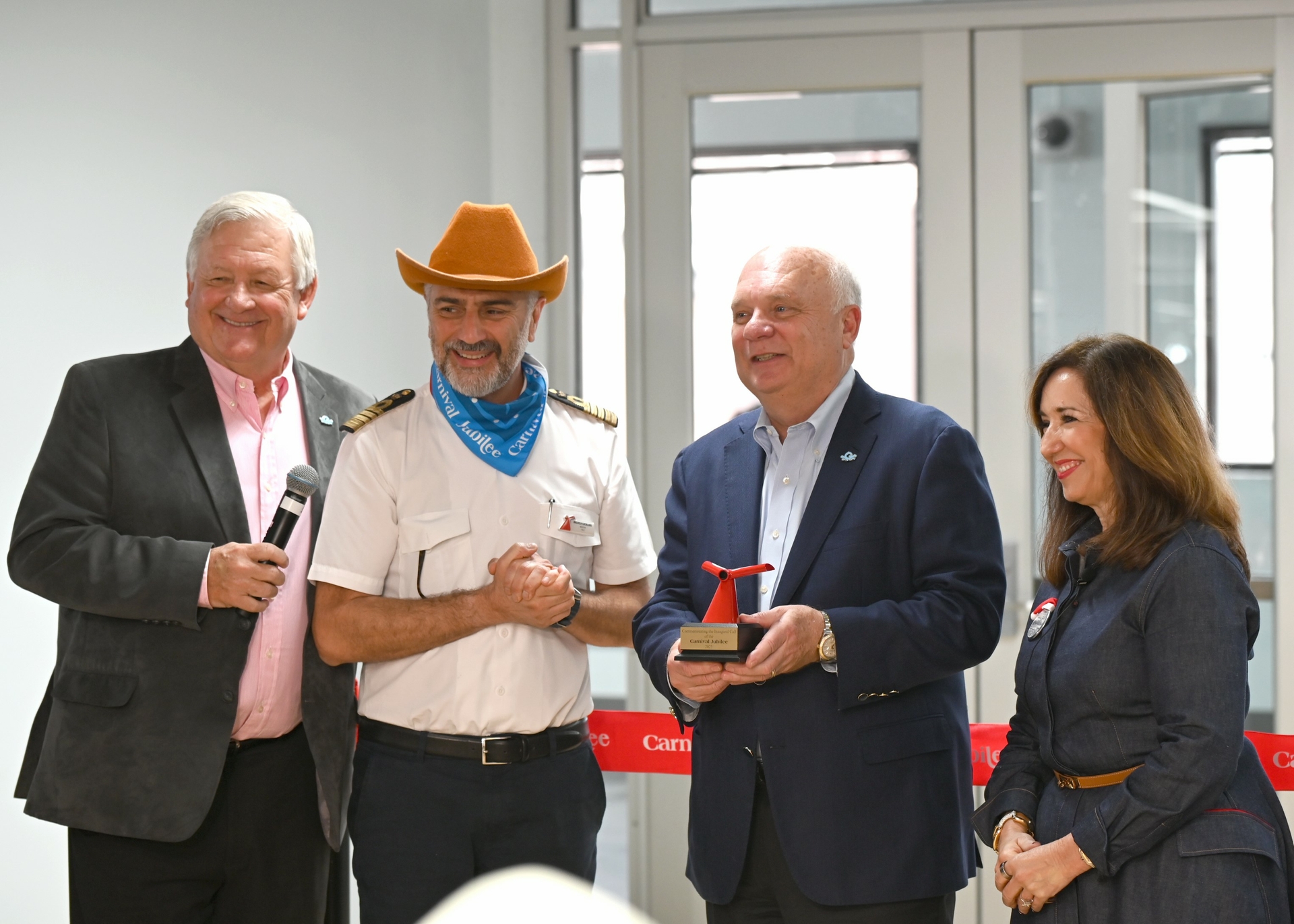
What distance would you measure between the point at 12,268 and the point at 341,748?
1.42 meters

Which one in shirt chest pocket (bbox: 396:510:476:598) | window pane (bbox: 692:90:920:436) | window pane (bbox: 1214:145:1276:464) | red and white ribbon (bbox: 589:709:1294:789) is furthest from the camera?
window pane (bbox: 692:90:920:436)

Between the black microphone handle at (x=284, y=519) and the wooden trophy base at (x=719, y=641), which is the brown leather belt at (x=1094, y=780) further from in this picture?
the black microphone handle at (x=284, y=519)

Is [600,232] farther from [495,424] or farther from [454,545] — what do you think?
[454,545]

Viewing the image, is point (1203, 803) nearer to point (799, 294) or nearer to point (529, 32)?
point (799, 294)

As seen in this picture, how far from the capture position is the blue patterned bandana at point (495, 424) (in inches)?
95.7

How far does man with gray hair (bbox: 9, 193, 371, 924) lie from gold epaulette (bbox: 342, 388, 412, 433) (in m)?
0.18

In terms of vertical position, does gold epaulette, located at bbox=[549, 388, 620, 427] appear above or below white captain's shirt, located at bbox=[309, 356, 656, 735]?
above

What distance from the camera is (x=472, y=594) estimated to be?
7.65ft

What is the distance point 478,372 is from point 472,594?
452 mm

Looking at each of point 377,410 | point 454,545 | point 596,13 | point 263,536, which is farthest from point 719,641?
point 596,13

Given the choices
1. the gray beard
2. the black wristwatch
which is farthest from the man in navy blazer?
the gray beard

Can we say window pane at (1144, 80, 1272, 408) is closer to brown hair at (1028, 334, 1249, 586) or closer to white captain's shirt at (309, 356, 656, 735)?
brown hair at (1028, 334, 1249, 586)

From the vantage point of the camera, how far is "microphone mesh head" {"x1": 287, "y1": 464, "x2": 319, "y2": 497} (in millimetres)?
2268

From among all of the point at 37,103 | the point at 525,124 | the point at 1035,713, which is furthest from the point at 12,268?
the point at 1035,713
